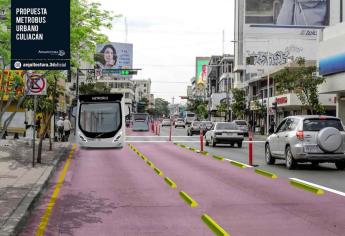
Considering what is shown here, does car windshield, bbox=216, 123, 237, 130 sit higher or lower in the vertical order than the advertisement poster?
lower

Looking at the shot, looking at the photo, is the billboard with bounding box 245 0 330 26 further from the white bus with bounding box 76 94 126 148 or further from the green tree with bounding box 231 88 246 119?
the white bus with bounding box 76 94 126 148

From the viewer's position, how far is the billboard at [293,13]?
99.8 meters

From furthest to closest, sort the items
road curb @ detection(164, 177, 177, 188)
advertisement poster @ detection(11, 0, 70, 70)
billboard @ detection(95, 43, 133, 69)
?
billboard @ detection(95, 43, 133, 69) → road curb @ detection(164, 177, 177, 188) → advertisement poster @ detection(11, 0, 70, 70)

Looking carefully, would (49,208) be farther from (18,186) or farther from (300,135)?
(300,135)

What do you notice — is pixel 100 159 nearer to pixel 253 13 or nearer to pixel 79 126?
pixel 79 126

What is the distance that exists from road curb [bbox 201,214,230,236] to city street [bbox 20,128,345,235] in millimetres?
81

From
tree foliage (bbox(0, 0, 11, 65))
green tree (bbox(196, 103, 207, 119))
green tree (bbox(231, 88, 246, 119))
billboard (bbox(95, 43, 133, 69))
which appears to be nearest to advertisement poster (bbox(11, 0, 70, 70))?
tree foliage (bbox(0, 0, 11, 65))

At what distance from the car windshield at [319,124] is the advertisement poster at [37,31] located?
909 centimetres

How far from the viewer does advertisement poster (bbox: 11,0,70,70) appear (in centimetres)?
1127

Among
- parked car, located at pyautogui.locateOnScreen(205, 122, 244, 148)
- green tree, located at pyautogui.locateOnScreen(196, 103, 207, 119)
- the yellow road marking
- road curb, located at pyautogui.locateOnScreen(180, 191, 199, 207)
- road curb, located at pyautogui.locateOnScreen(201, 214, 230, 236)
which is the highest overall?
green tree, located at pyautogui.locateOnScreen(196, 103, 207, 119)

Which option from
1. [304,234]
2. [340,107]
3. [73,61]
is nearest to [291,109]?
[340,107]

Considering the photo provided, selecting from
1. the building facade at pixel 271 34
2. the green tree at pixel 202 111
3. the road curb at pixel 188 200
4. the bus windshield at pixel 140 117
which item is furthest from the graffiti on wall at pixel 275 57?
the road curb at pixel 188 200

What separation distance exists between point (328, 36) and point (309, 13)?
64.5m

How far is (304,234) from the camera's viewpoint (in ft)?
26.3
